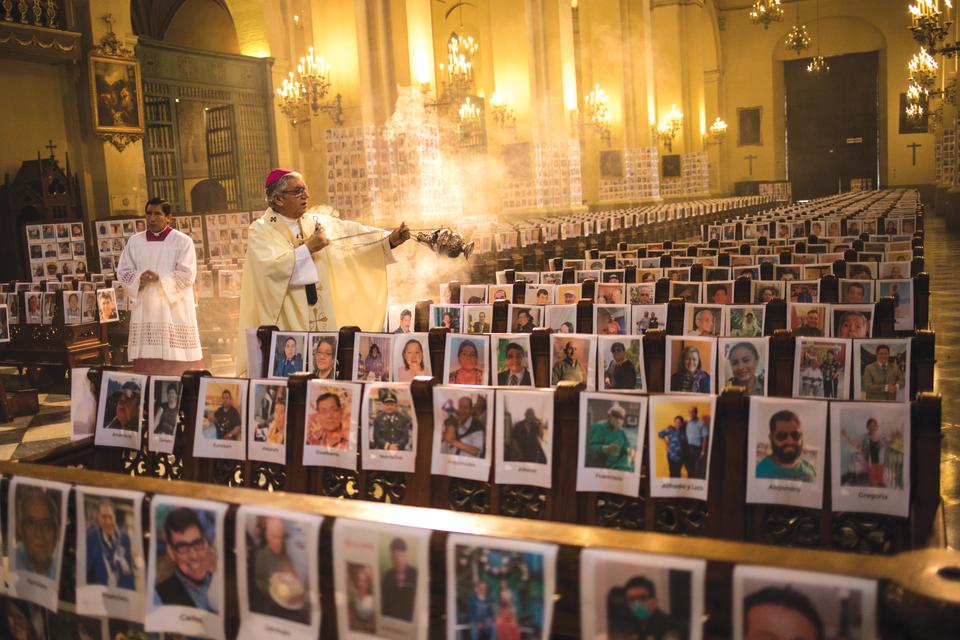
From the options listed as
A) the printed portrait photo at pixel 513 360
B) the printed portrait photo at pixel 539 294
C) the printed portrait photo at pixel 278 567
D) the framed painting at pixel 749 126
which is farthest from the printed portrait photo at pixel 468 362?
the framed painting at pixel 749 126

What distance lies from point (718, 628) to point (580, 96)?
32.4 metres

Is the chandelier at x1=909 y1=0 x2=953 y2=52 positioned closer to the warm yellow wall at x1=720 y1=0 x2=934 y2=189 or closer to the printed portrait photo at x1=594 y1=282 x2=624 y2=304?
the printed portrait photo at x1=594 y1=282 x2=624 y2=304

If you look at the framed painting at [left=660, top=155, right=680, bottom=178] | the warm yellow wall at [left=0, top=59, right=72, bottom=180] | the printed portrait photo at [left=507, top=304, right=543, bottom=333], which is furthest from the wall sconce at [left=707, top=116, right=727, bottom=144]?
the printed portrait photo at [left=507, top=304, right=543, bottom=333]

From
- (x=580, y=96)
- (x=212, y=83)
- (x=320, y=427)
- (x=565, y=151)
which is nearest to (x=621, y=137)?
(x=580, y=96)

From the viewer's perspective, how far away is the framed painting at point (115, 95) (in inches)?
630

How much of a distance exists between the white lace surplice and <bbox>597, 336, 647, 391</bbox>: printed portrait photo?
4.14 meters

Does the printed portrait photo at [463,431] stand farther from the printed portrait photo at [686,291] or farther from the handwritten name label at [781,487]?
the printed portrait photo at [686,291]

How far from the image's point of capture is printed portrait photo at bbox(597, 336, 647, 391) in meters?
4.25

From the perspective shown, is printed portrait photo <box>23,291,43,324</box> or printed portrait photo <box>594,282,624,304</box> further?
printed portrait photo <box>23,291,43,324</box>

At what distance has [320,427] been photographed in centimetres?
342

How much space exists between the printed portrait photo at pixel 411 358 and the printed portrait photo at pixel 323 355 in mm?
381

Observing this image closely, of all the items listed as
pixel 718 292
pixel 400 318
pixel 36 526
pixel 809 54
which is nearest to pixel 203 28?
pixel 400 318

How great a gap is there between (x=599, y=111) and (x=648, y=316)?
24929 mm

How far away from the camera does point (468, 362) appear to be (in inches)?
171
